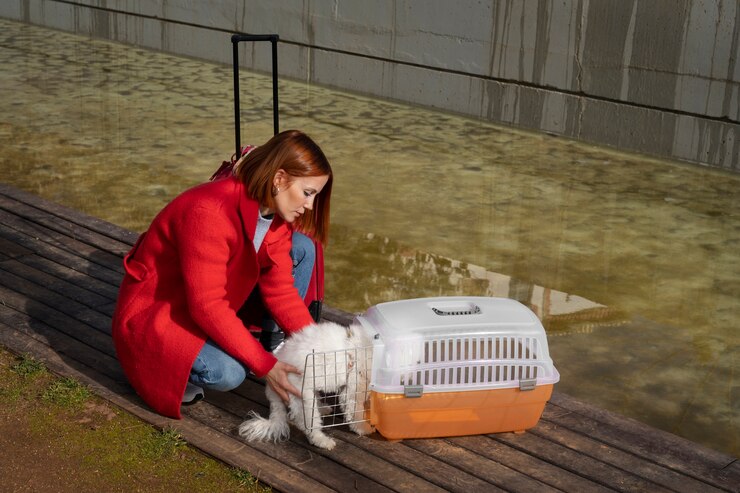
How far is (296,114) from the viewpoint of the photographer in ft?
27.7

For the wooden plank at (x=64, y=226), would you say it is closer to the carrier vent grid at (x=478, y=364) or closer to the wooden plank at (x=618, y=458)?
the carrier vent grid at (x=478, y=364)

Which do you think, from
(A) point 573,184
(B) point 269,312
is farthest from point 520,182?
(B) point 269,312

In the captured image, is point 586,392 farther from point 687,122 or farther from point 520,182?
point 687,122

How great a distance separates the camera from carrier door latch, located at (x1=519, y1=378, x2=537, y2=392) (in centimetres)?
300

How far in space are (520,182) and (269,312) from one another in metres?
3.74

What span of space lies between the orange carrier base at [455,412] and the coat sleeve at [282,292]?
0.42 metres

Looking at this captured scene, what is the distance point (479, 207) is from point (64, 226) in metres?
2.60

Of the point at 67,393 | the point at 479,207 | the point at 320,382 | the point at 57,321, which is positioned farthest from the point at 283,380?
the point at 479,207

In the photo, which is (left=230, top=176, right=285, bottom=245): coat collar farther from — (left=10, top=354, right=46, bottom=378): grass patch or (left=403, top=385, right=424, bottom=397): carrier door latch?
(left=10, top=354, right=46, bottom=378): grass patch

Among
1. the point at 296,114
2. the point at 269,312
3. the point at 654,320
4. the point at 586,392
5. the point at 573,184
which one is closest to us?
the point at 269,312

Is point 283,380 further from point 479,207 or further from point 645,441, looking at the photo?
point 479,207

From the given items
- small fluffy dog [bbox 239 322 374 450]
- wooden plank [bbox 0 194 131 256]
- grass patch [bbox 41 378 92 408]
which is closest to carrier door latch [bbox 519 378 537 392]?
small fluffy dog [bbox 239 322 374 450]

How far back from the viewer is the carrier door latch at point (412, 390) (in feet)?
9.64

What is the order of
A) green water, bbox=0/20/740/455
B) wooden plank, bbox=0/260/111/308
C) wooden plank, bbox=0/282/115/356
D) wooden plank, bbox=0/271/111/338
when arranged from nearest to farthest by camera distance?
wooden plank, bbox=0/282/115/356
wooden plank, bbox=0/271/111/338
wooden plank, bbox=0/260/111/308
green water, bbox=0/20/740/455
